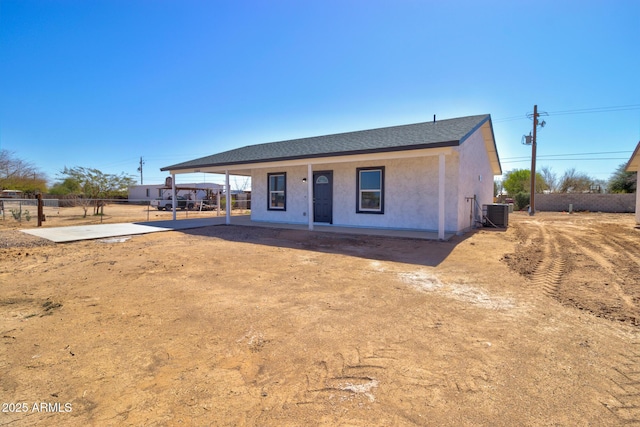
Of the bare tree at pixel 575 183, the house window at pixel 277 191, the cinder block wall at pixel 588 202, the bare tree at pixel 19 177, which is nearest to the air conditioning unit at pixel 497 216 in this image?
the house window at pixel 277 191

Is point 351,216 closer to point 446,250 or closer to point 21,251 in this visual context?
point 446,250

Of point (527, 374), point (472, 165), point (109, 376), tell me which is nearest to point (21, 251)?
point (109, 376)

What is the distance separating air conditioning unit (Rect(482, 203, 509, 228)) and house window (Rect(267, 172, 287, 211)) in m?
8.96

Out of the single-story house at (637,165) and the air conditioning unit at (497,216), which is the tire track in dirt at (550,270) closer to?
the air conditioning unit at (497,216)

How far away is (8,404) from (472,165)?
13181 millimetres

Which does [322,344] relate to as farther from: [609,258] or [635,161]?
[635,161]

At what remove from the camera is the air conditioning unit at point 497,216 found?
12391mm

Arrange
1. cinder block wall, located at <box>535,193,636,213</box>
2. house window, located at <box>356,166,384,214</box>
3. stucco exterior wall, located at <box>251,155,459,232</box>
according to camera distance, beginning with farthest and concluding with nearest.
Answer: cinder block wall, located at <box>535,193,636,213</box>, house window, located at <box>356,166,384,214</box>, stucco exterior wall, located at <box>251,155,459,232</box>

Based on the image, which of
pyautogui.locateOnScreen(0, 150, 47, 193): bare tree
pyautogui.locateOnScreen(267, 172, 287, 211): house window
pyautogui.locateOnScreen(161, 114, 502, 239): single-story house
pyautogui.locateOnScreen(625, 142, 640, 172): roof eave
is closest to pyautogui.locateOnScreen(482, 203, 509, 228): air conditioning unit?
pyautogui.locateOnScreen(161, 114, 502, 239): single-story house

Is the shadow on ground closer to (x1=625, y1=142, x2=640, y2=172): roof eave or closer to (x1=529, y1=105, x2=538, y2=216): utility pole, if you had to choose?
(x1=625, y1=142, x2=640, y2=172): roof eave

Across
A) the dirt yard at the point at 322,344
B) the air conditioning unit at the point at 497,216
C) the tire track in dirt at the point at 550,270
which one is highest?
the air conditioning unit at the point at 497,216

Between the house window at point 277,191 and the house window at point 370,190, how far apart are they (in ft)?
12.6

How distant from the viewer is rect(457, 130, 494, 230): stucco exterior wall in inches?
410

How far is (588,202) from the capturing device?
2262 centimetres
